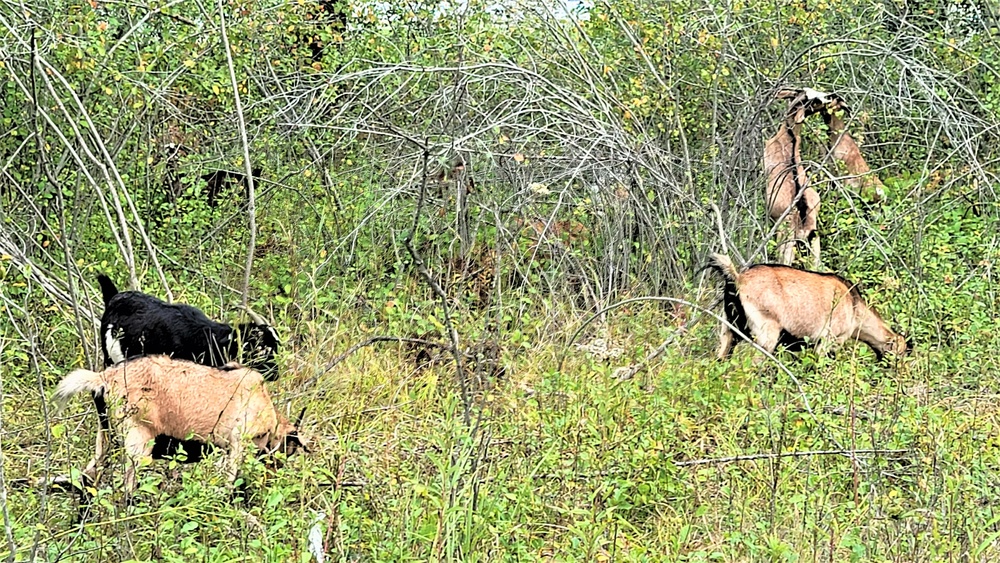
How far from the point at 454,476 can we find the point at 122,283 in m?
4.30

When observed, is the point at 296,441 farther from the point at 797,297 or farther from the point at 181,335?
the point at 797,297

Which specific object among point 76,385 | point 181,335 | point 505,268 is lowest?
point 505,268

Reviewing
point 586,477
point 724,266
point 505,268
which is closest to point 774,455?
point 586,477

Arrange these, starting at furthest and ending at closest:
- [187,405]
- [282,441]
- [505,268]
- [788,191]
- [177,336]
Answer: [788,191] → [505,268] → [177,336] → [282,441] → [187,405]

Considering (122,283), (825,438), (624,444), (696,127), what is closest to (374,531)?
(624,444)

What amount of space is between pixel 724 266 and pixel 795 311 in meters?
0.60

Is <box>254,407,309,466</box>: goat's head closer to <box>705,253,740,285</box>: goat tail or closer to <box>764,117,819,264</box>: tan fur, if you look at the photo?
<box>705,253,740,285</box>: goat tail

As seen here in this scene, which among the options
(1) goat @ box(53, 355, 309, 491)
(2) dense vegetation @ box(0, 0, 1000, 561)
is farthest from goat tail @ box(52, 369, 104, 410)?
(2) dense vegetation @ box(0, 0, 1000, 561)

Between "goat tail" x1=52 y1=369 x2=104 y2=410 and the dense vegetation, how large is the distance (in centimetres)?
30

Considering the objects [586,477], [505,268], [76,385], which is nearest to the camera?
[76,385]

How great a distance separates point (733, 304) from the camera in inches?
264

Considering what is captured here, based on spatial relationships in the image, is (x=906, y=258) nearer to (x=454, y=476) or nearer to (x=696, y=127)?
(x=696, y=127)

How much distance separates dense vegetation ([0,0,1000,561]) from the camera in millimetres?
4480

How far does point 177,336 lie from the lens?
6.01 m
